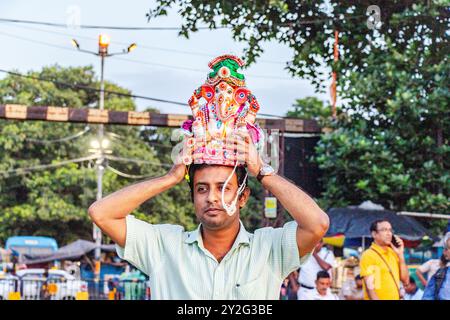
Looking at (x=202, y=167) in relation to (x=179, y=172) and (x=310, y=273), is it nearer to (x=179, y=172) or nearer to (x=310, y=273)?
(x=179, y=172)

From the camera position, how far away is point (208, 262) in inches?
123

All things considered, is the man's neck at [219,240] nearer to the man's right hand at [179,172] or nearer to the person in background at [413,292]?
the man's right hand at [179,172]

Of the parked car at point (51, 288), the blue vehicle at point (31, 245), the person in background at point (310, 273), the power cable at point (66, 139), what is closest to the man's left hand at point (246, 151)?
the person in background at point (310, 273)

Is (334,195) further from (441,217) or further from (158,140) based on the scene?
(158,140)

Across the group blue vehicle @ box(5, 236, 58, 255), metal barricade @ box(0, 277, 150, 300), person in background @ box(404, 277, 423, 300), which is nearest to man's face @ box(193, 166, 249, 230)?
person in background @ box(404, 277, 423, 300)

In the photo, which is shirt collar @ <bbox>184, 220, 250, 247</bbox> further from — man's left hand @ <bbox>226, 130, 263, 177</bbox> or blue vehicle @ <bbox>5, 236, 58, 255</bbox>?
blue vehicle @ <bbox>5, 236, 58, 255</bbox>

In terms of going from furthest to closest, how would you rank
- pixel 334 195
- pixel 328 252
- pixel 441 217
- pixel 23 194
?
pixel 23 194 < pixel 334 195 < pixel 441 217 < pixel 328 252

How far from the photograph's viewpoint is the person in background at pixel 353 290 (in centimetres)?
923

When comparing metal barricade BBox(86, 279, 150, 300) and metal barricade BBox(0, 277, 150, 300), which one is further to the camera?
metal barricade BBox(86, 279, 150, 300)

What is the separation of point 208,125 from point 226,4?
7.09m

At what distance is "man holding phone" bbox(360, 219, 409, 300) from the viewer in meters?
7.66

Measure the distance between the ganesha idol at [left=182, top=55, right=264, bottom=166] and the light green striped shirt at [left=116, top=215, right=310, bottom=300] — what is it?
30cm

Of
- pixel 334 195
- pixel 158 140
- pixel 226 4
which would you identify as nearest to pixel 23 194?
pixel 158 140
